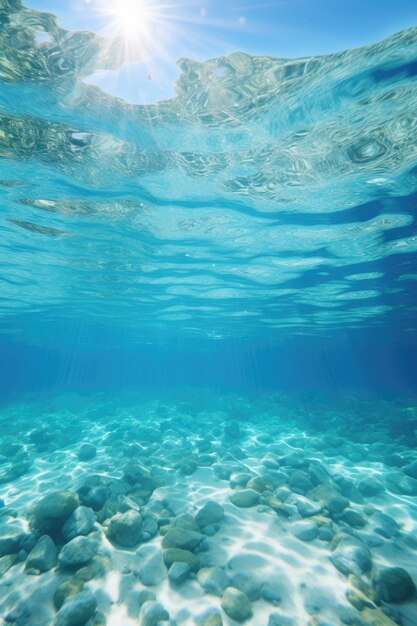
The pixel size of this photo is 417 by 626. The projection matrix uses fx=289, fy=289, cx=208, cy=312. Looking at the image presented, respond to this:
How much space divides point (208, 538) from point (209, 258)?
11.3 meters

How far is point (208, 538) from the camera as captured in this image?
251 inches

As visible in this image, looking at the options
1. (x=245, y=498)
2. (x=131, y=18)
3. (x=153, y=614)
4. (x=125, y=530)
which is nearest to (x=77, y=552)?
(x=125, y=530)

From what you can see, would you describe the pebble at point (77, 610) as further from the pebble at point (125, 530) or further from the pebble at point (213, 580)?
the pebble at point (213, 580)

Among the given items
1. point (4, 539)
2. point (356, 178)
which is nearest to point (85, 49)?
point (356, 178)

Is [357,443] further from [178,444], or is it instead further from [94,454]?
[94,454]

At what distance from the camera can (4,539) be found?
6.09m

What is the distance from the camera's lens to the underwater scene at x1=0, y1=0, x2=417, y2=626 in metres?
5.10

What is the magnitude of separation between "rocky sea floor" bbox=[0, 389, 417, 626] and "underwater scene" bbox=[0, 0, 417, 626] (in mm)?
42

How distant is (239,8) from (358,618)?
33.6 ft

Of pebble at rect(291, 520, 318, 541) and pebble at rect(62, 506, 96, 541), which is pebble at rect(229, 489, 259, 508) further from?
pebble at rect(62, 506, 96, 541)

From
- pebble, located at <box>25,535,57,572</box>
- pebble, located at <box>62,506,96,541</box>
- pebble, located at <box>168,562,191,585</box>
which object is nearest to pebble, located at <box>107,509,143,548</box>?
pebble, located at <box>62,506,96,541</box>

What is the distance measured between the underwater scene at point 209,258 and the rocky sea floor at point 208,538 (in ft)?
0.14

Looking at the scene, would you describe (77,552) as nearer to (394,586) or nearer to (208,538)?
(208,538)

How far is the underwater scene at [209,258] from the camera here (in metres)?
5.10
